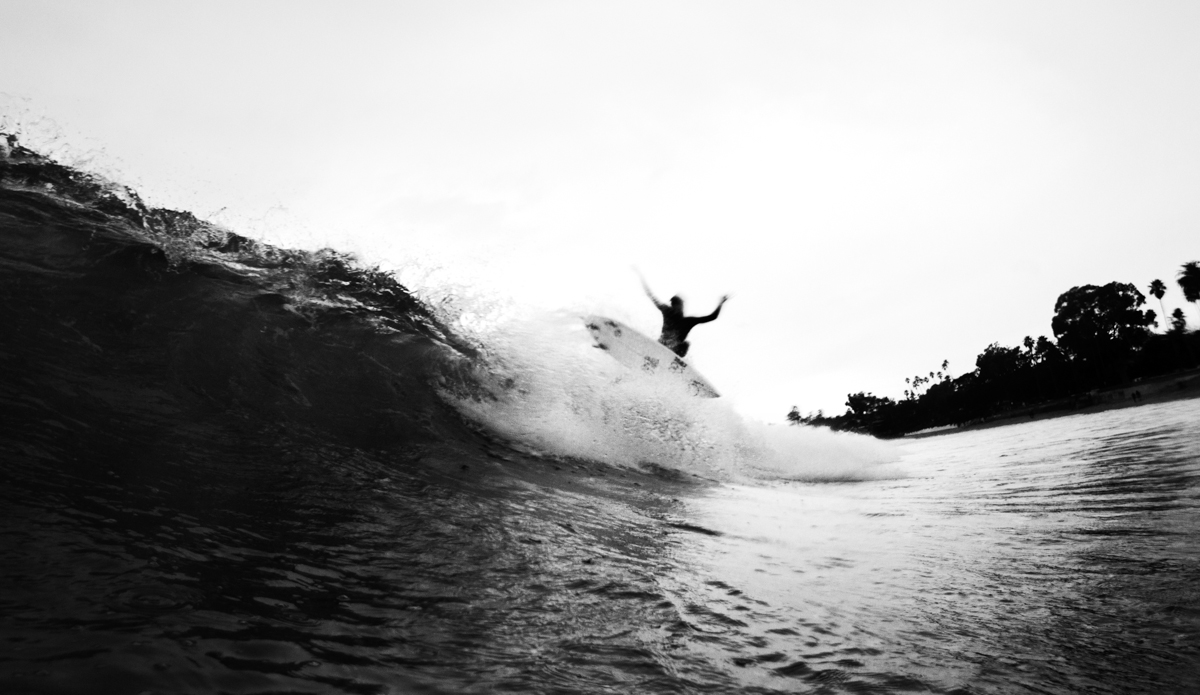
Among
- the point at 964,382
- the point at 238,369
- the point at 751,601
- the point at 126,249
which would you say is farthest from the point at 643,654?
the point at 964,382

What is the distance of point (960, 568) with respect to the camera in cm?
343

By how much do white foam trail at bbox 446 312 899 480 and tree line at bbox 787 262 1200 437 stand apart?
59.1 meters

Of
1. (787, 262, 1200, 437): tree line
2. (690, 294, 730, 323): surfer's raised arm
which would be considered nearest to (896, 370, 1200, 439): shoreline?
(787, 262, 1200, 437): tree line

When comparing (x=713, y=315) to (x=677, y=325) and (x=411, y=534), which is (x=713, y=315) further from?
(x=411, y=534)

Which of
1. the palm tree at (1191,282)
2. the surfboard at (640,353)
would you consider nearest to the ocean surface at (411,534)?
the surfboard at (640,353)

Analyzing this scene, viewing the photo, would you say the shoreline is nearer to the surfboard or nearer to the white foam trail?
the white foam trail

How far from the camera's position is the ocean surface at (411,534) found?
6.61 ft

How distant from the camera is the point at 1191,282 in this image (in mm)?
74125

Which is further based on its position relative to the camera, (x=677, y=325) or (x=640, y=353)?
(x=677, y=325)

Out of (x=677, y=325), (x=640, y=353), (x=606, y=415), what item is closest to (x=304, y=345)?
(x=606, y=415)

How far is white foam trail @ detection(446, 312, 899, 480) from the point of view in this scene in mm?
8258

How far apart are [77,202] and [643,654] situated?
870 cm

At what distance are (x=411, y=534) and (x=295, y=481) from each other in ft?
3.51

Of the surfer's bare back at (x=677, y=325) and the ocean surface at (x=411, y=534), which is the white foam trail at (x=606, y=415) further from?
the surfer's bare back at (x=677, y=325)
